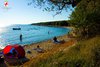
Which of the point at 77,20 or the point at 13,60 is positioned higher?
the point at 77,20

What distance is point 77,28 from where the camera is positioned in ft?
69.5

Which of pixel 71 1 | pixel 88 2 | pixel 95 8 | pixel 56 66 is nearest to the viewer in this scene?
pixel 56 66

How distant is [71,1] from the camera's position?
24047mm

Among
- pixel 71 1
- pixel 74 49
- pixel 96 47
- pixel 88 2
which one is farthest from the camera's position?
pixel 71 1

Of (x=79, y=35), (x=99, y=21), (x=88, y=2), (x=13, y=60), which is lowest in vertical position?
(x=13, y=60)

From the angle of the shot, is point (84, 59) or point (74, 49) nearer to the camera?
point (84, 59)

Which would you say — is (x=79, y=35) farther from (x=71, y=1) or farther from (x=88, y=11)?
(x=71, y=1)

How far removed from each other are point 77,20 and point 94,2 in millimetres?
2177

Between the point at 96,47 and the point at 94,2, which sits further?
the point at 94,2

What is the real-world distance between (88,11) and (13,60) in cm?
1122

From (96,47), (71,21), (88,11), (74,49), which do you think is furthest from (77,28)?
(96,47)

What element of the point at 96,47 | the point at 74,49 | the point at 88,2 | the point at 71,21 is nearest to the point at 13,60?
the point at 71,21

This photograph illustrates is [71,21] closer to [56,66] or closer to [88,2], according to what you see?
[88,2]

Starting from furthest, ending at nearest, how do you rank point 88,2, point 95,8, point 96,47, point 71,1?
point 71,1
point 88,2
point 95,8
point 96,47
